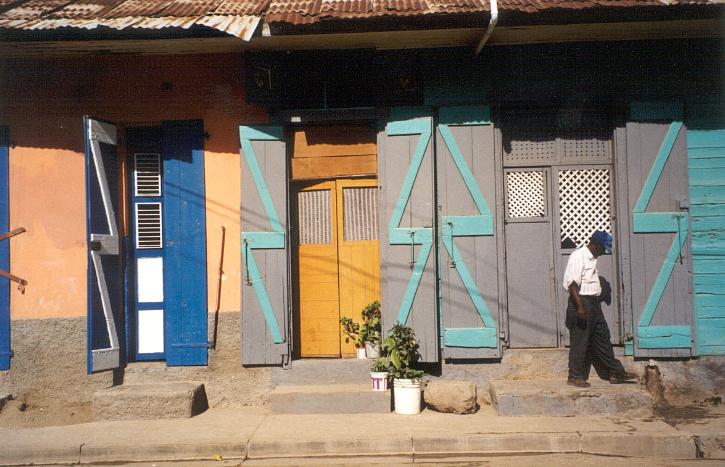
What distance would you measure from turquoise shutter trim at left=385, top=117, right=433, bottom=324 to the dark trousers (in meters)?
1.64

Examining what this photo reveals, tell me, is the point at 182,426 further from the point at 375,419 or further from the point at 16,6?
the point at 16,6

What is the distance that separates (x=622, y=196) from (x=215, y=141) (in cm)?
463

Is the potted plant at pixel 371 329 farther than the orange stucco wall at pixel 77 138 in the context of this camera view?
No

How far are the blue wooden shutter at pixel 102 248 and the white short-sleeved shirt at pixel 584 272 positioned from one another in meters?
5.00

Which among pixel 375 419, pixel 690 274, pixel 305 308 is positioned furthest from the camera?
pixel 305 308

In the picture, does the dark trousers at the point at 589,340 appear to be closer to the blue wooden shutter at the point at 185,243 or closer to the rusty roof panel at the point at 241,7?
the blue wooden shutter at the point at 185,243

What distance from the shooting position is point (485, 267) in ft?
24.3

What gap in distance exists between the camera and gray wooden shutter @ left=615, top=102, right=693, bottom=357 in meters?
7.29

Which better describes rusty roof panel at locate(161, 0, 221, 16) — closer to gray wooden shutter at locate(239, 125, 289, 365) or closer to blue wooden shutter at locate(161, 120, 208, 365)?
blue wooden shutter at locate(161, 120, 208, 365)

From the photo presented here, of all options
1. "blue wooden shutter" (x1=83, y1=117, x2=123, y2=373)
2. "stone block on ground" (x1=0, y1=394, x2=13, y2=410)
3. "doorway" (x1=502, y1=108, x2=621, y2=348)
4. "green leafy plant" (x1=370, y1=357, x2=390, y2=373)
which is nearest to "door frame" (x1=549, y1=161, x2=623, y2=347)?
"doorway" (x1=502, y1=108, x2=621, y2=348)

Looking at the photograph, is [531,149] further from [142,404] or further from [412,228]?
[142,404]

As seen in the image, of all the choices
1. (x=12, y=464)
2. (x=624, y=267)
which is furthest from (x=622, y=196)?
(x=12, y=464)

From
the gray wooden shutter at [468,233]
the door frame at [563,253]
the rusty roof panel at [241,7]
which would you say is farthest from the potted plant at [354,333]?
the rusty roof panel at [241,7]

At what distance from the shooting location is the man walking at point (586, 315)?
275 inches
